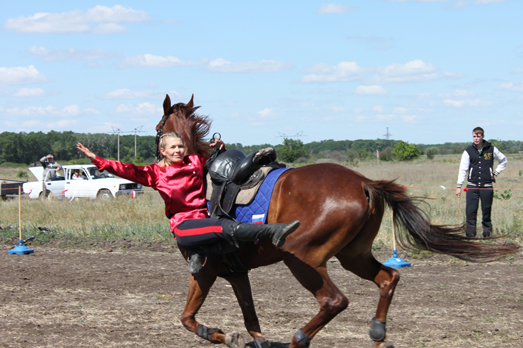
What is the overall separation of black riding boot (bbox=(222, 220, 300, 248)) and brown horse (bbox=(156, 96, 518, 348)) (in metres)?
0.30

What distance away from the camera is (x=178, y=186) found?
4.11 meters

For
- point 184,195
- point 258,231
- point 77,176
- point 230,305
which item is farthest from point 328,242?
point 77,176

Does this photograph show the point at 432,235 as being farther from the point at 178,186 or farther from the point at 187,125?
the point at 187,125

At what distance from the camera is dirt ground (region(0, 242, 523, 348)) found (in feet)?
15.2

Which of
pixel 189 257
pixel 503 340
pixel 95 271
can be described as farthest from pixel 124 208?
pixel 503 340

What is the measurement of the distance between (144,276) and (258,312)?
2.42 meters

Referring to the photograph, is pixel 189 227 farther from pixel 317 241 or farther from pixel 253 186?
pixel 317 241

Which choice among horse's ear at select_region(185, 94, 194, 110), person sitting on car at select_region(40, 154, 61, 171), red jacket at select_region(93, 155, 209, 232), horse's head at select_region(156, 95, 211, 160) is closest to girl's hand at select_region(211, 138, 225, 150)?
A: horse's head at select_region(156, 95, 211, 160)

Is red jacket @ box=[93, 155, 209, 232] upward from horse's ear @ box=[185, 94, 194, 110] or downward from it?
downward

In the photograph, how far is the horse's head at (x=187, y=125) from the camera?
4.91 m

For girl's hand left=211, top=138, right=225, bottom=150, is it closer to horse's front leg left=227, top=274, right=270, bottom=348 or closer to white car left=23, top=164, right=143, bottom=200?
horse's front leg left=227, top=274, right=270, bottom=348

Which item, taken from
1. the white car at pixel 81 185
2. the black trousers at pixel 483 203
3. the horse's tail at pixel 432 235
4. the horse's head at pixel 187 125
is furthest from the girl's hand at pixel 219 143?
the white car at pixel 81 185

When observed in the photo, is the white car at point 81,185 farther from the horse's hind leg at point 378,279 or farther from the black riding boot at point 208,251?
the horse's hind leg at point 378,279

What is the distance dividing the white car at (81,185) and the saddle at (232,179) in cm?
1374
